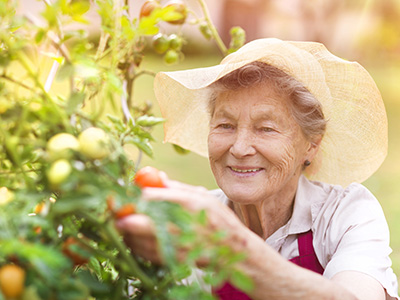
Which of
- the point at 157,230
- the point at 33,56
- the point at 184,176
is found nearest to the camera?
the point at 157,230

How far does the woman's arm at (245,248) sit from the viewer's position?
0.58 m

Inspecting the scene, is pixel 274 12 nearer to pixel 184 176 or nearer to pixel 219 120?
pixel 184 176

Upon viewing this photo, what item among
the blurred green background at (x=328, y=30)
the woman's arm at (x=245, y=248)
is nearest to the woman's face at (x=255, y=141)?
the woman's arm at (x=245, y=248)

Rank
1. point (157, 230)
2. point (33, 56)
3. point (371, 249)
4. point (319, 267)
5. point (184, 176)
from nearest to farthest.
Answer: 1. point (157, 230)
2. point (33, 56)
3. point (371, 249)
4. point (319, 267)
5. point (184, 176)

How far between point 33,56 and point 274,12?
6.93 m

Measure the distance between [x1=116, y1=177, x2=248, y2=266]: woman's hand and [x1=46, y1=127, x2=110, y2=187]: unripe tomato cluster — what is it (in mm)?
72

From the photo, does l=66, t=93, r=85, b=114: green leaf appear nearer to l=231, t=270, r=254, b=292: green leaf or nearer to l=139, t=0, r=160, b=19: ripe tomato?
l=231, t=270, r=254, b=292: green leaf

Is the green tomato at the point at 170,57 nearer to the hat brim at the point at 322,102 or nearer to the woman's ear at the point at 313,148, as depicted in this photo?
the hat brim at the point at 322,102

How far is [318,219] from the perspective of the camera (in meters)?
1.32

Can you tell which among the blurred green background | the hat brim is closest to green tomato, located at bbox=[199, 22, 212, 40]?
the hat brim

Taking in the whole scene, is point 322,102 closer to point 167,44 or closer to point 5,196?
point 167,44

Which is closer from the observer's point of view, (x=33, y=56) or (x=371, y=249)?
(x=33, y=56)

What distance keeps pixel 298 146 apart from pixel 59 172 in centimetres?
92

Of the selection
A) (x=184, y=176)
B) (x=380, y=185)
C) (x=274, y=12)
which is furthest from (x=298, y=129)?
(x=274, y=12)
